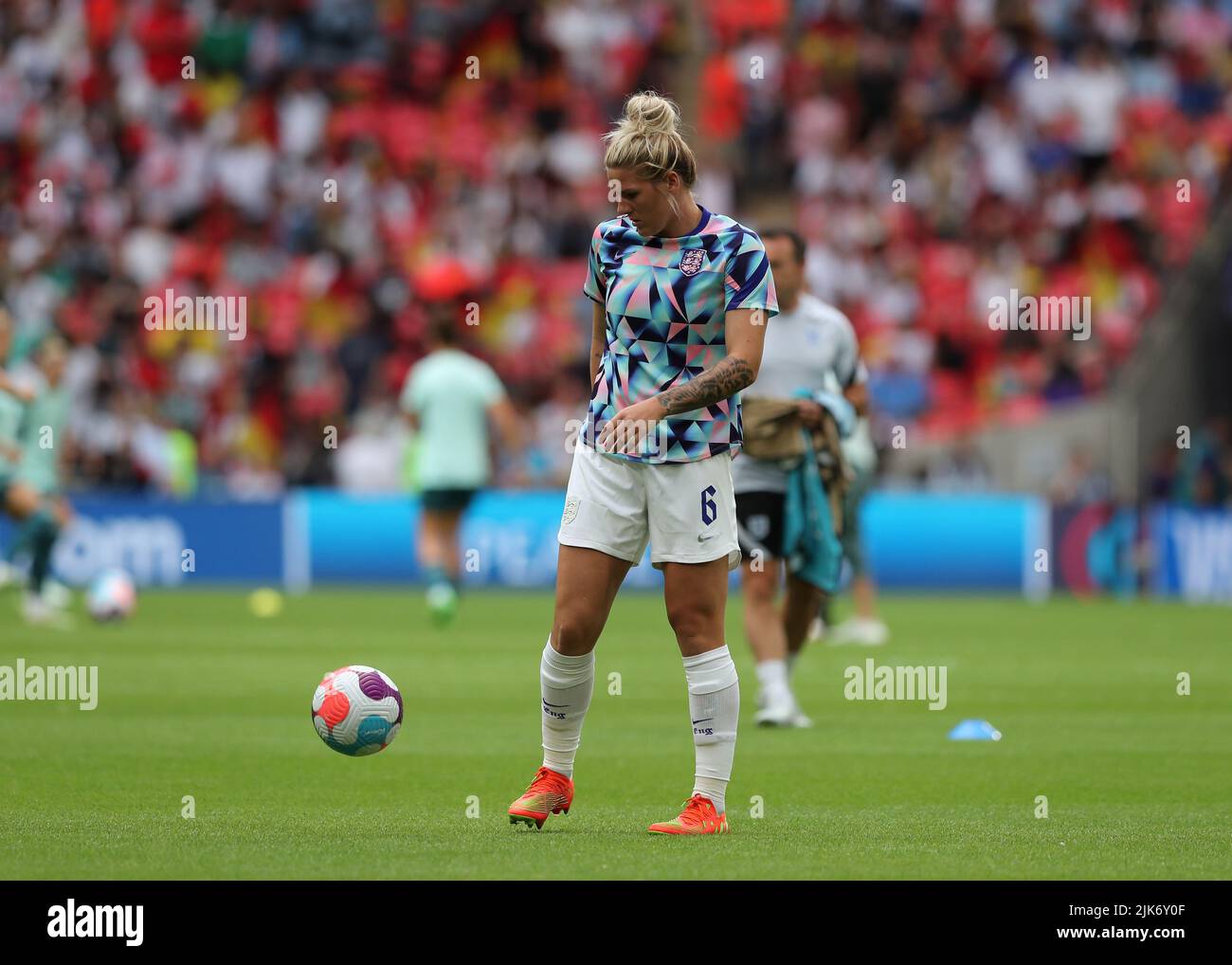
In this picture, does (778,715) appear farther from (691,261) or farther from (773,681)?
(691,261)

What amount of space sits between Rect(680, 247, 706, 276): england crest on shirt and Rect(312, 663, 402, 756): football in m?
2.14

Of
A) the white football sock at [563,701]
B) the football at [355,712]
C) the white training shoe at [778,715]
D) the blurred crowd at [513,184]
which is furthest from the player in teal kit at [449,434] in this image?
the white football sock at [563,701]

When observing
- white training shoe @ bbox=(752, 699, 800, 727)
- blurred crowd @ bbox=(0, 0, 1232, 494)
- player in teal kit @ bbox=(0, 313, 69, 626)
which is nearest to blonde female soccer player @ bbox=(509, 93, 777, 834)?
white training shoe @ bbox=(752, 699, 800, 727)

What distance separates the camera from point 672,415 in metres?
7.34

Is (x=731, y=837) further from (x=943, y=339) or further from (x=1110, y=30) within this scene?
(x=1110, y=30)

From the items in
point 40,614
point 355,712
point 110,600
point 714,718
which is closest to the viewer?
point 714,718

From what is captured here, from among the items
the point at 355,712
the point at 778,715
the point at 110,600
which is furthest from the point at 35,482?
the point at 355,712

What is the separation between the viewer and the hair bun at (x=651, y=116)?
736 centimetres

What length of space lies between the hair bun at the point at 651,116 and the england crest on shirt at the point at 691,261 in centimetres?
41

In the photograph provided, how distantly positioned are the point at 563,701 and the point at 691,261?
164cm

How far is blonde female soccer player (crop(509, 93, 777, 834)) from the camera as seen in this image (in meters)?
7.36

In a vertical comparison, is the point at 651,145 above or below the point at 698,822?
above

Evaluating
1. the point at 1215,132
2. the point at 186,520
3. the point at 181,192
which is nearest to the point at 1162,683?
the point at 186,520

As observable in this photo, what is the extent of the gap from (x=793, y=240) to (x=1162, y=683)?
183 inches
